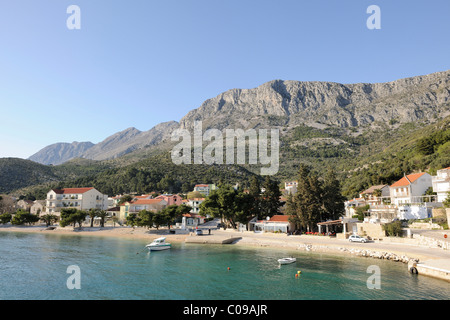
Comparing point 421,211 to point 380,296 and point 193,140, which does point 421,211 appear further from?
point 193,140

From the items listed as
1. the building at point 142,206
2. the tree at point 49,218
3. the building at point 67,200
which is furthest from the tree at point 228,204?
the tree at point 49,218

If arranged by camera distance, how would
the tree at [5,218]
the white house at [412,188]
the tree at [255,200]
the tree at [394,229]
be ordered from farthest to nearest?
1. the tree at [5,218]
2. the tree at [255,200]
3. the white house at [412,188]
4. the tree at [394,229]

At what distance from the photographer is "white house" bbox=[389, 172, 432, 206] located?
158 feet

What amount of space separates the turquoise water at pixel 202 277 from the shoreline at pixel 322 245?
1831 millimetres

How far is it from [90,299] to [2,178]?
155m

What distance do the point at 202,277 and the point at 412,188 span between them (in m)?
44.6

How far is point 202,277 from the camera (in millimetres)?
25547

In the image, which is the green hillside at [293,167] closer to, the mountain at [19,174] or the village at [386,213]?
the mountain at [19,174]

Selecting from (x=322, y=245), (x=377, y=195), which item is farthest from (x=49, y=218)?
(x=377, y=195)

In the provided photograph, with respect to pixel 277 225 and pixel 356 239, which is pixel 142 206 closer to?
pixel 277 225

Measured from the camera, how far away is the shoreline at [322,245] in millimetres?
27587

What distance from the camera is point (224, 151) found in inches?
6161

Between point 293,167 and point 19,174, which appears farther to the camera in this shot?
point 293,167

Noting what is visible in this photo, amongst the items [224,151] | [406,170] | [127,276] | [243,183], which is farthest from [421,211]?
[224,151]
